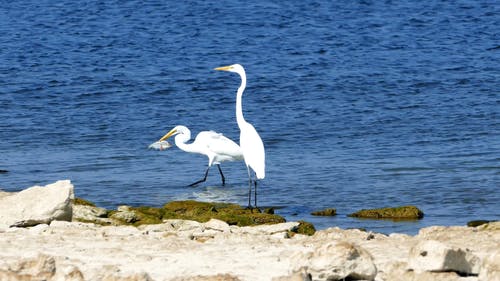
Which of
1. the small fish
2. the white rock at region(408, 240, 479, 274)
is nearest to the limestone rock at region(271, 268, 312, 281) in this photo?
the white rock at region(408, 240, 479, 274)

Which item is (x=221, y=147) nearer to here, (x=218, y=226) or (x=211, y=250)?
(x=218, y=226)

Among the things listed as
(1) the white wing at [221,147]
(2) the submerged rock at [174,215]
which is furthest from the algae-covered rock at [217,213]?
(1) the white wing at [221,147]

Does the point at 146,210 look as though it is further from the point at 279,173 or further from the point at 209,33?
the point at 209,33

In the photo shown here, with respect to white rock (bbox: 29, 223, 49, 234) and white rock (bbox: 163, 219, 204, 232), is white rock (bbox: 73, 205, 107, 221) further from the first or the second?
white rock (bbox: 29, 223, 49, 234)

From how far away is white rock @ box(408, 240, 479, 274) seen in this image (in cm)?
673

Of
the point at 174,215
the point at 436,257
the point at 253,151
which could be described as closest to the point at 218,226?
the point at 174,215

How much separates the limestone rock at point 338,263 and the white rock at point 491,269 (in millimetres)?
662

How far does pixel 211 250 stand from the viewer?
8.42 meters

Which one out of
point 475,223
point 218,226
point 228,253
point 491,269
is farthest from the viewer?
point 475,223

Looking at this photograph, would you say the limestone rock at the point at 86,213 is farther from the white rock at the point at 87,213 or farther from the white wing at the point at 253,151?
the white wing at the point at 253,151

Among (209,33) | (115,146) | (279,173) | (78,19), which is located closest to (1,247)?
(279,173)

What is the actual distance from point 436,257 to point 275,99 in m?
14.4

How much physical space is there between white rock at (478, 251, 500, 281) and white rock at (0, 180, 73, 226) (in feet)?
15.1

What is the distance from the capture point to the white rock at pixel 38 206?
32.7ft
